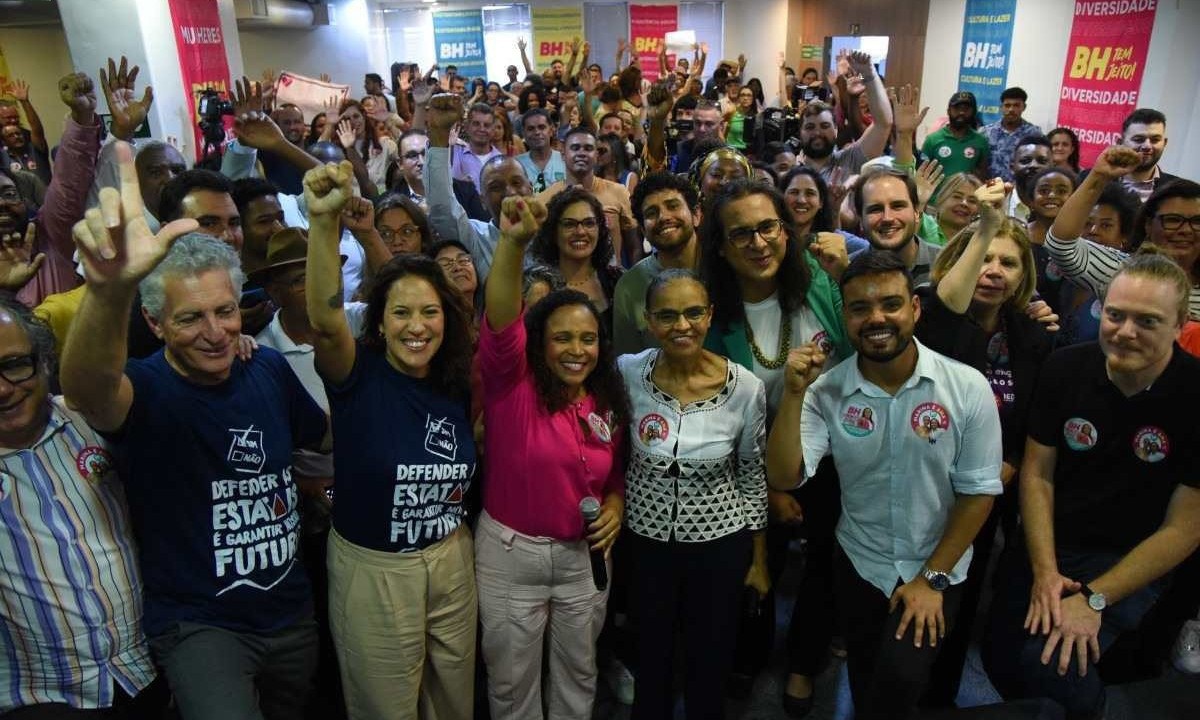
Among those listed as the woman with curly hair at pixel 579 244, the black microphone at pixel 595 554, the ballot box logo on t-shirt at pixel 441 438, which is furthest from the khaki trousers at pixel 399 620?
the woman with curly hair at pixel 579 244

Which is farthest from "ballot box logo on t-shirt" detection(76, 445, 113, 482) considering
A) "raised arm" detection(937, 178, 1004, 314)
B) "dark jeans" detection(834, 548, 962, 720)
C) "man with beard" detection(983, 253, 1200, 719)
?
"man with beard" detection(983, 253, 1200, 719)

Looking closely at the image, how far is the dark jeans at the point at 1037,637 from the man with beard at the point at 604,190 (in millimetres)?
2572

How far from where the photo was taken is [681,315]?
2.27 meters

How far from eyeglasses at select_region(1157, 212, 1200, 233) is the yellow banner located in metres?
14.4

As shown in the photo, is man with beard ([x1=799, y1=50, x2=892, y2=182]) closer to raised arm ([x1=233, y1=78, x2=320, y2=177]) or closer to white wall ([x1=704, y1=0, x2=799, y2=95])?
raised arm ([x1=233, y1=78, x2=320, y2=177])

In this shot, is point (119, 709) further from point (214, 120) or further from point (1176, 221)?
point (214, 120)

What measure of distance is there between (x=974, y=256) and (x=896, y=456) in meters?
0.75

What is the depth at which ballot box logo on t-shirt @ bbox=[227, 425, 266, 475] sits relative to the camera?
6.44 ft

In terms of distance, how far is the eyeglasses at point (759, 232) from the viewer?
8.36ft

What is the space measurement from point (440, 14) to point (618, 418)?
638 inches

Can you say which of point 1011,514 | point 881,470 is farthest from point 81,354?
point 1011,514

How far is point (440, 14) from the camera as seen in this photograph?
1619 centimetres

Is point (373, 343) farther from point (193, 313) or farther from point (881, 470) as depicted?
point (881, 470)

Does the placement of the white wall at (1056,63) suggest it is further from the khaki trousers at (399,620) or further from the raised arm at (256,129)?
the khaki trousers at (399,620)
